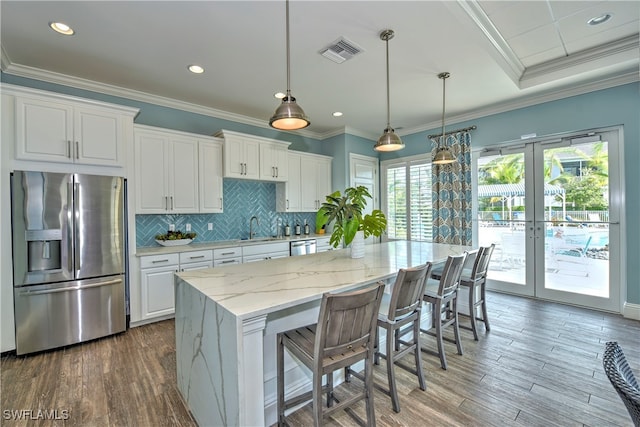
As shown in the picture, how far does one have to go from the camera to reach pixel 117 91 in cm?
358

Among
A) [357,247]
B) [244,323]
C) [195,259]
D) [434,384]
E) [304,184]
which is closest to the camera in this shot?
[244,323]

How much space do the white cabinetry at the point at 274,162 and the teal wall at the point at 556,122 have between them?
537 millimetres

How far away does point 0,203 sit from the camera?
102 inches

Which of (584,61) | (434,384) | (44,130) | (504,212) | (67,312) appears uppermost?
(584,61)

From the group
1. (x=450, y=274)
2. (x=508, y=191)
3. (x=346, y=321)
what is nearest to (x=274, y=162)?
(x=450, y=274)

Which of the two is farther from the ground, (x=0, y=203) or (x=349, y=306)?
(x=0, y=203)

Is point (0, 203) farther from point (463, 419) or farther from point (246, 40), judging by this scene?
point (463, 419)

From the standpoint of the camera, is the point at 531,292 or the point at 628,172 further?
the point at 531,292

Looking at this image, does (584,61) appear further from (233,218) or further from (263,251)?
(233,218)

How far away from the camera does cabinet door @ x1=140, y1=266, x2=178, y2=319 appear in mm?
3314

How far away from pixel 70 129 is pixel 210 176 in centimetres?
160

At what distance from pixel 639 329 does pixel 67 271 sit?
612 centimetres

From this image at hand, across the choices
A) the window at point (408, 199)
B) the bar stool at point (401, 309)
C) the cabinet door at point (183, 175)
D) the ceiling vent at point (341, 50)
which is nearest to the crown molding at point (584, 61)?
the window at point (408, 199)

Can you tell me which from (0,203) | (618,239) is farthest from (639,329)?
(0,203)
